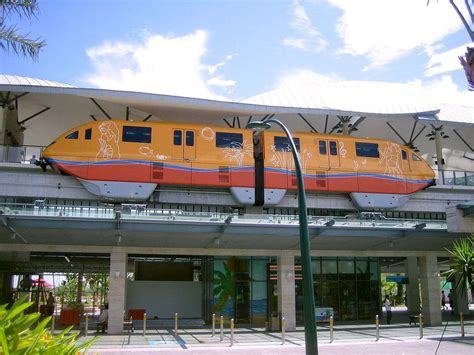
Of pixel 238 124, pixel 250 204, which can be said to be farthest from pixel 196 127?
pixel 238 124

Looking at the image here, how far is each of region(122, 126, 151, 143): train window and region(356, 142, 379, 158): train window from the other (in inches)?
540

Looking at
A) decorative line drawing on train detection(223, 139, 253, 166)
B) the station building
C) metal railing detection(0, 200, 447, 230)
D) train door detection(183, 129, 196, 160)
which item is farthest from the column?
train door detection(183, 129, 196, 160)

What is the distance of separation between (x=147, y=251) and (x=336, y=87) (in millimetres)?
23652

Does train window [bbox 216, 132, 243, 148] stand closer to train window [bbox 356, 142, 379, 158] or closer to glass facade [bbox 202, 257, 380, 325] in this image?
glass facade [bbox 202, 257, 380, 325]

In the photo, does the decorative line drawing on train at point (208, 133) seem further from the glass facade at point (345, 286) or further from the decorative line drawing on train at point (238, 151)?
the glass facade at point (345, 286)

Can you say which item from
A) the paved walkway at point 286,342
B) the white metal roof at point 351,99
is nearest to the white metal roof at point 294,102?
the white metal roof at point 351,99

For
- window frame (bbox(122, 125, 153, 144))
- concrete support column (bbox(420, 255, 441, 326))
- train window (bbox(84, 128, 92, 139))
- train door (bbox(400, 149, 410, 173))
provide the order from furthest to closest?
1. train door (bbox(400, 149, 410, 173))
2. window frame (bbox(122, 125, 153, 144))
3. train window (bbox(84, 128, 92, 139))
4. concrete support column (bbox(420, 255, 441, 326))

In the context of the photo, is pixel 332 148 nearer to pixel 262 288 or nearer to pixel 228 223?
pixel 262 288

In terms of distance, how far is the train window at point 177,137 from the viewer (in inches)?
1192

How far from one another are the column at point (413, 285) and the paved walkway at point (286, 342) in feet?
42.7

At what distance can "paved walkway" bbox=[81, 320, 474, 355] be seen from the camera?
17406mm

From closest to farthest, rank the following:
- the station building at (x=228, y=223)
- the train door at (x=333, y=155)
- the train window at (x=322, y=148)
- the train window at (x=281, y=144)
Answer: the station building at (x=228, y=223), the train window at (x=281, y=144), the train window at (x=322, y=148), the train door at (x=333, y=155)

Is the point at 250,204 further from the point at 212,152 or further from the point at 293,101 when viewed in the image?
the point at 293,101

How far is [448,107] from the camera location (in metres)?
45.0
